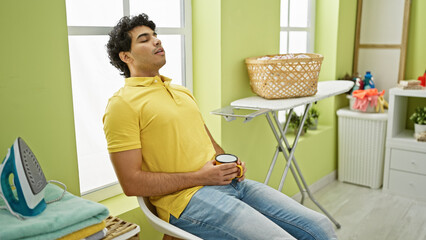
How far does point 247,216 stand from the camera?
4.88 ft

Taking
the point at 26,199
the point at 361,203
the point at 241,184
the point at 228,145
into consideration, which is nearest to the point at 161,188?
the point at 241,184

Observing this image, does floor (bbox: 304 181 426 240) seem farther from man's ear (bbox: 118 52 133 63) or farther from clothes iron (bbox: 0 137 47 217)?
clothes iron (bbox: 0 137 47 217)

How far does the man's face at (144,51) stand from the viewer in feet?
5.50

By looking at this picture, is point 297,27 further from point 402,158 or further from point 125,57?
point 125,57

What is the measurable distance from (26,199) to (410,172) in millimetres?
2958

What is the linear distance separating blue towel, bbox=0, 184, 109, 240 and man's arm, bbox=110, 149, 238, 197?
282 millimetres

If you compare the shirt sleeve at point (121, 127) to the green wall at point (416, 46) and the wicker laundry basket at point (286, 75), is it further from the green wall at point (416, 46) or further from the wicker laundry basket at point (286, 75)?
the green wall at point (416, 46)

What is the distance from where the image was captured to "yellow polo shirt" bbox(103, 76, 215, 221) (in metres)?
1.51

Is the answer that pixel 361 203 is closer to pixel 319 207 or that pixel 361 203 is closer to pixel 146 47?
pixel 319 207

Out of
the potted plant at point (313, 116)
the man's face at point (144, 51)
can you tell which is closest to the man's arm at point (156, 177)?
the man's face at point (144, 51)

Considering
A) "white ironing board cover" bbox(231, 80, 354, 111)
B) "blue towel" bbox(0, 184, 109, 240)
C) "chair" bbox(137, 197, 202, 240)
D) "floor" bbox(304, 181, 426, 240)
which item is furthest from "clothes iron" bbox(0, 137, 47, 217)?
"floor" bbox(304, 181, 426, 240)

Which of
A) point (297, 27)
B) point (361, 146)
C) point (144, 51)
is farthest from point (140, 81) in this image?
point (361, 146)

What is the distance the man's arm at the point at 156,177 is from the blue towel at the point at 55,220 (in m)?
0.28

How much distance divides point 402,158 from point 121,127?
2.54 m
